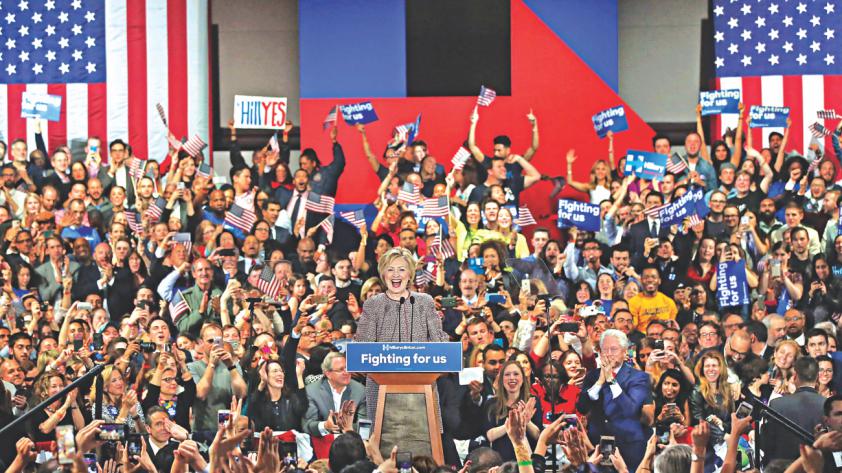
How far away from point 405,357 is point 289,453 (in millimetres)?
1253

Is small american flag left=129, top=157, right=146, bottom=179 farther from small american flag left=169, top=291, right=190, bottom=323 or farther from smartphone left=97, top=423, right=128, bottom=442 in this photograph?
smartphone left=97, top=423, right=128, bottom=442

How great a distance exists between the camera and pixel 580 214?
14.5 meters

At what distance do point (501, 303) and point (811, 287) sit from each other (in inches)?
106

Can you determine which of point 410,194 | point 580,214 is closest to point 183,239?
point 410,194

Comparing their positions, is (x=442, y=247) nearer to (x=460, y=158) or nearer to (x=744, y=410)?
(x=460, y=158)

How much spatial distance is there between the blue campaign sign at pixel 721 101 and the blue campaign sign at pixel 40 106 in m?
6.77

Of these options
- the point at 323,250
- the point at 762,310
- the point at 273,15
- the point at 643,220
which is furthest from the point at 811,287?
the point at 273,15

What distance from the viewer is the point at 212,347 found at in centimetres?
1159

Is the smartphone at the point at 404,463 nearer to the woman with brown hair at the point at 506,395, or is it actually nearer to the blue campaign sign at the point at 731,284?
the woman with brown hair at the point at 506,395

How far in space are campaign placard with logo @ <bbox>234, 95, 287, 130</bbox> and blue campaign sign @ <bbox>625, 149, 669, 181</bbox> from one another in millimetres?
4100

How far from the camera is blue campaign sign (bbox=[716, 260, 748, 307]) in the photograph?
1318 cm

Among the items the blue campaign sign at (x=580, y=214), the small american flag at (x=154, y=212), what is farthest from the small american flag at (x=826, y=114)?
the small american flag at (x=154, y=212)

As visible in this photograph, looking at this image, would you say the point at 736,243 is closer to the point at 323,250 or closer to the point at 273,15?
the point at 323,250

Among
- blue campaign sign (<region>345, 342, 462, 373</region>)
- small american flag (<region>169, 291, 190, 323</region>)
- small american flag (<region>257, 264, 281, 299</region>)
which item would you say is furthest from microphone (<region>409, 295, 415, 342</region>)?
small american flag (<region>169, 291, 190, 323</region>)
